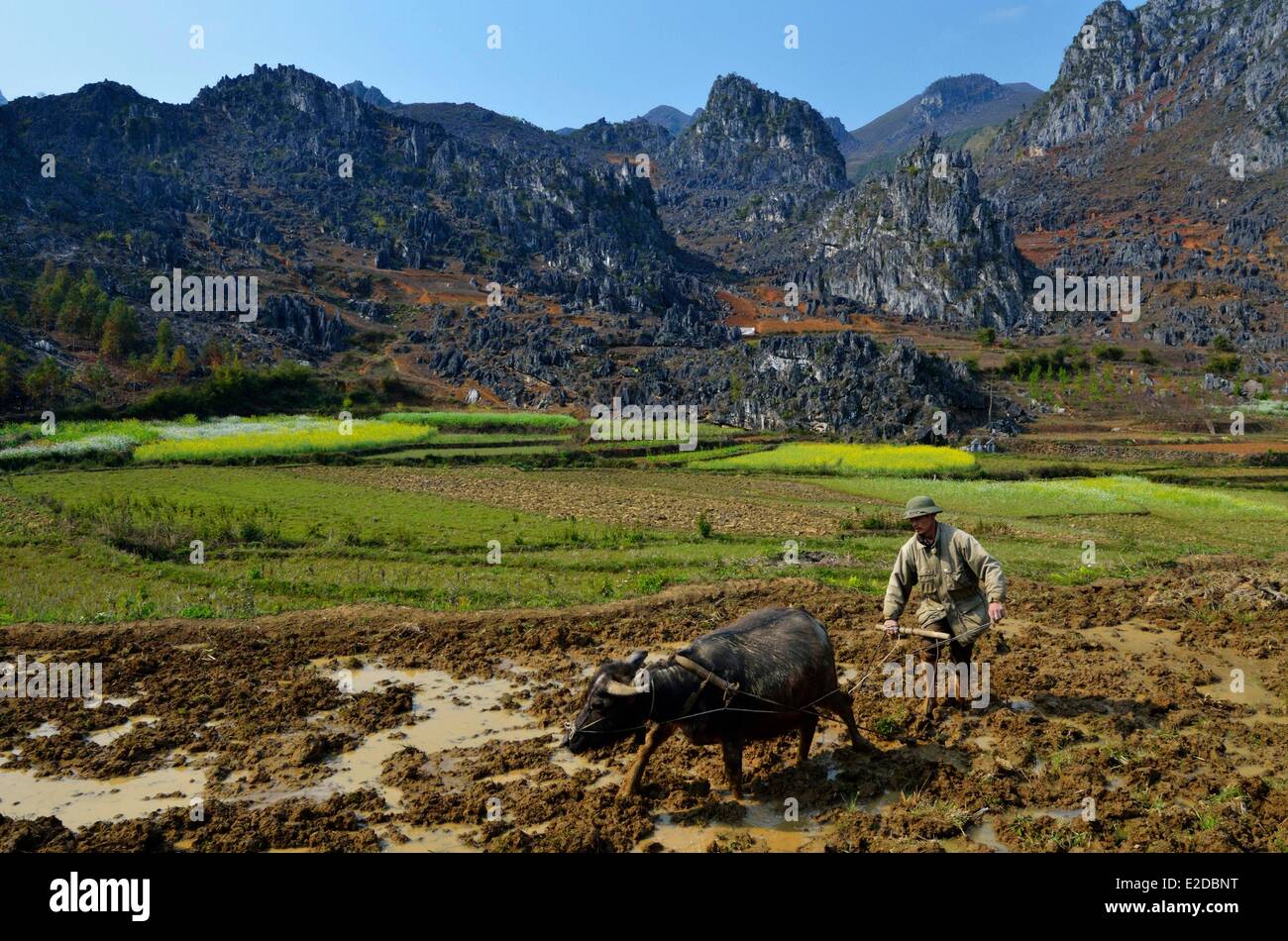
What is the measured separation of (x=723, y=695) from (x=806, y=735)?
1419 mm

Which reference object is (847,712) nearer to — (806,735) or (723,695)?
(806,735)

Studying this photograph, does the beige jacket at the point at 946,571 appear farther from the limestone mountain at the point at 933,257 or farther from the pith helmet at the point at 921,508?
the limestone mountain at the point at 933,257

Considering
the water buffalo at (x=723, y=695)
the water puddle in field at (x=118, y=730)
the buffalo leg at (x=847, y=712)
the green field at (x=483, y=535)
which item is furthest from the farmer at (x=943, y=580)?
the water puddle in field at (x=118, y=730)

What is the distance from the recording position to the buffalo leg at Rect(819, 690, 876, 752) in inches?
295

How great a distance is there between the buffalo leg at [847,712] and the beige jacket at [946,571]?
1.23 metres

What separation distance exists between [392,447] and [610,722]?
→ 45.9 m

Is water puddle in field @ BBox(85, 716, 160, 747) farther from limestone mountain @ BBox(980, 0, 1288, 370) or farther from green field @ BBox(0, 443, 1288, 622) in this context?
limestone mountain @ BBox(980, 0, 1288, 370)

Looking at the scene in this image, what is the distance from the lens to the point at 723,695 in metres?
6.63

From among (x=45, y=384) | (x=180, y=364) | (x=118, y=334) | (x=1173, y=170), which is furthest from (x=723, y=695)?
(x=1173, y=170)

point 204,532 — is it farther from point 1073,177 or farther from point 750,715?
point 1073,177

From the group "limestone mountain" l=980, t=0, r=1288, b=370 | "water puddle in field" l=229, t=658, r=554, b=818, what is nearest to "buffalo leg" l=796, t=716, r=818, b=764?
"water puddle in field" l=229, t=658, r=554, b=818

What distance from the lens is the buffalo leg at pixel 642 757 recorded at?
6.64 metres
